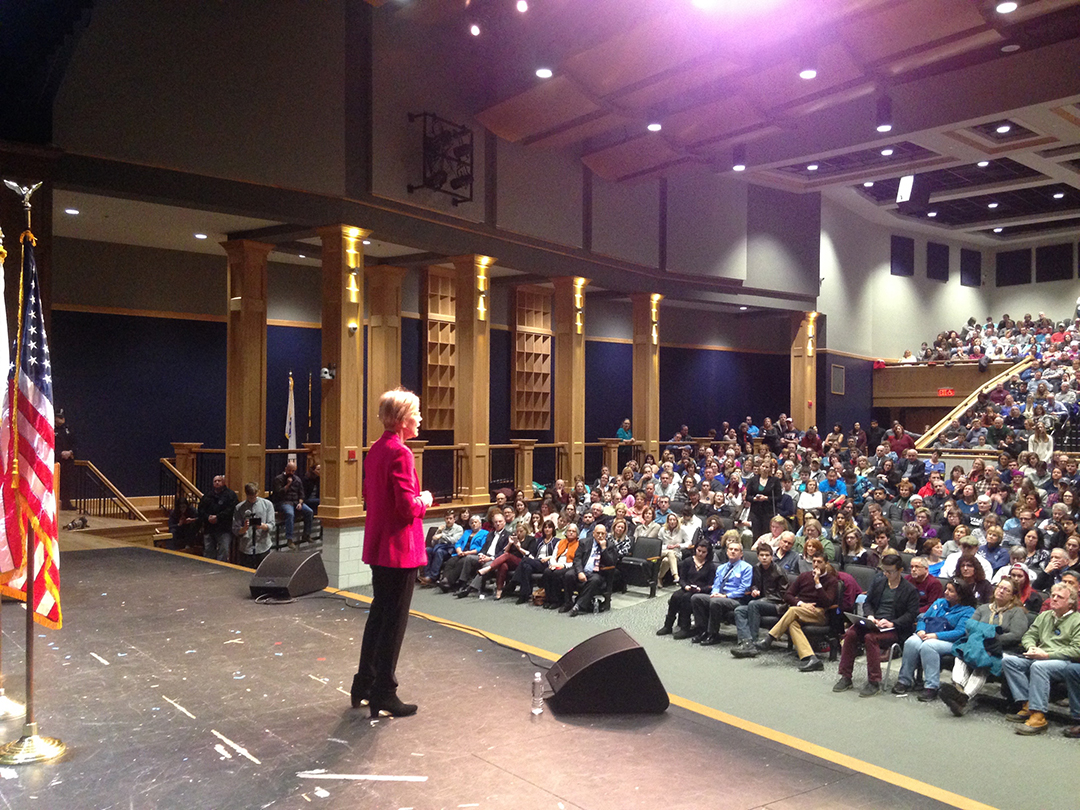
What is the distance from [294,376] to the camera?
43.0 ft

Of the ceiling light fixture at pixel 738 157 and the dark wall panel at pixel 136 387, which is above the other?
the ceiling light fixture at pixel 738 157

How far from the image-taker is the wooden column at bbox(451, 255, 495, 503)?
473 inches

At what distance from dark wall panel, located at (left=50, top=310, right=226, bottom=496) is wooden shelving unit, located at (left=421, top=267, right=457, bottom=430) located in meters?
3.13

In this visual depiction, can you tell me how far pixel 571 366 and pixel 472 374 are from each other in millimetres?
2413

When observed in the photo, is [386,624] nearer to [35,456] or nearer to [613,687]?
[613,687]

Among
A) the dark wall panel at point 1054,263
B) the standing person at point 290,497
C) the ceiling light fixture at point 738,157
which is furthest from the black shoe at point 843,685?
the dark wall panel at point 1054,263

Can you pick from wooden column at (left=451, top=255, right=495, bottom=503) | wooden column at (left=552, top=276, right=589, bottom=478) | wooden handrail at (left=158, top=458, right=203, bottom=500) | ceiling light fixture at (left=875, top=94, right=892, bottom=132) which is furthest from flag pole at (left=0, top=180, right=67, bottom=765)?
ceiling light fixture at (left=875, top=94, right=892, bottom=132)

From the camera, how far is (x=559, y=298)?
13898mm

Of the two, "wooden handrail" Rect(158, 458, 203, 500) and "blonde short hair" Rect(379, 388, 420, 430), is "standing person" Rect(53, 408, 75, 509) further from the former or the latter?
"blonde short hair" Rect(379, 388, 420, 430)

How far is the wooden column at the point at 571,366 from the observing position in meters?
13.9

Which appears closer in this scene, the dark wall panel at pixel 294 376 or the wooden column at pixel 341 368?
the wooden column at pixel 341 368

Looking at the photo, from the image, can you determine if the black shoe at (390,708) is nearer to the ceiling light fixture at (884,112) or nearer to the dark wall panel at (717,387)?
the ceiling light fixture at (884,112)

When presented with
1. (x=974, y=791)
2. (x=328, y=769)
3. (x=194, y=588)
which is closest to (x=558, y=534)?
(x=194, y=588)

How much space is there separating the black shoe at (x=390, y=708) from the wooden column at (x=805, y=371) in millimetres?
15883
